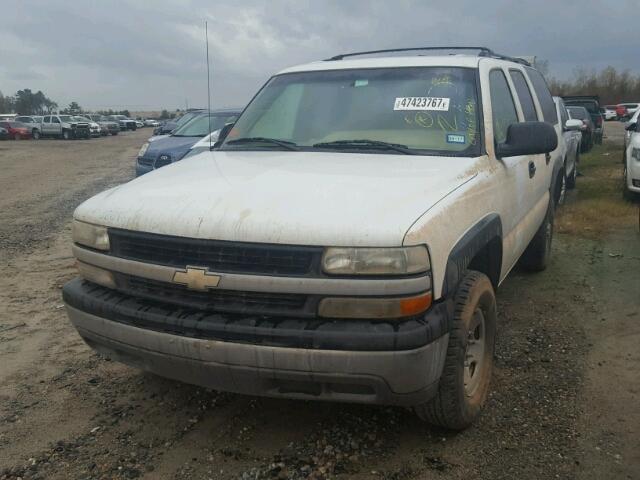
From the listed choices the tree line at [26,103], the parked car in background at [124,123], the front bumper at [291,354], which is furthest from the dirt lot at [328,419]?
the tree line at [26,103]

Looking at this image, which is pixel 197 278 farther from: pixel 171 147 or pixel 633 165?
pixel 633 165

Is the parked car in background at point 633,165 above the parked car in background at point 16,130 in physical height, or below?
above

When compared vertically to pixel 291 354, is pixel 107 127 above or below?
below

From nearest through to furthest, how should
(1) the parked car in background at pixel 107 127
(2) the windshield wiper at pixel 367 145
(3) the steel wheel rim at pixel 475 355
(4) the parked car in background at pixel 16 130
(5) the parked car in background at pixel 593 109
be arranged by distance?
(3) the steel wheel rim at pixel 475 355, (2) the windshield wiper at pixel 367 145, (5) the parked car in background at pixel 593 109, (4) the parked car in background at pixel 16 130, (1) the parked car in background at pixel 107 127

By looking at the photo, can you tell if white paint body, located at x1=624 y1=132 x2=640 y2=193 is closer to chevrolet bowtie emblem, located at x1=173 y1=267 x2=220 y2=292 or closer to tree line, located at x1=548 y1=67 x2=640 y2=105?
chevrolet bowtie emblem, located at x1=173 y1=267 x2=220 y2=292

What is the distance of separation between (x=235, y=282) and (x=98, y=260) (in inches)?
33.2

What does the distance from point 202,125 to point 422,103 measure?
27.2 ft

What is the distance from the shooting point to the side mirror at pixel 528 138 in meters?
3.51

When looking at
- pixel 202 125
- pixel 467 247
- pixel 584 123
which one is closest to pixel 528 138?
pixel 467 247

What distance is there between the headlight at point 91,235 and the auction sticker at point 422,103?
1.91 m

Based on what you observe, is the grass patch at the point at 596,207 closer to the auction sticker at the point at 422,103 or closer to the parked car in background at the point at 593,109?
the auction sticker at the point at 422,103

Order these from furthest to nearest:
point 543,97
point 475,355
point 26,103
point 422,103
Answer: point 26,103 < point 543,97 < point 422,103 < point 475,355

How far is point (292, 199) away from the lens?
2668mm

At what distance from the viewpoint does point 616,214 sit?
340 inches
